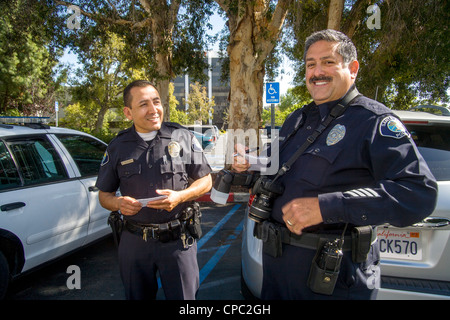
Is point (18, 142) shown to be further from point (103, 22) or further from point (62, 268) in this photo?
point (103, 22)

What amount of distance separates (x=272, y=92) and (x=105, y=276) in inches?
246

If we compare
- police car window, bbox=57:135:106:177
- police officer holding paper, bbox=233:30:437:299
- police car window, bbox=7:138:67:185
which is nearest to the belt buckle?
police officer holding paper, bbox=233:30:437:299

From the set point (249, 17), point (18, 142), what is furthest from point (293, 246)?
point (249, 17)

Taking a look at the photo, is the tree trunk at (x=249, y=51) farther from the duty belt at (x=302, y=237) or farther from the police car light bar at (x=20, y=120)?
the duty belt at (x=302, y=237)

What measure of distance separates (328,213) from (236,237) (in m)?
3.35

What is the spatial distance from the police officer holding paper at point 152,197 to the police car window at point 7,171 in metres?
1.21

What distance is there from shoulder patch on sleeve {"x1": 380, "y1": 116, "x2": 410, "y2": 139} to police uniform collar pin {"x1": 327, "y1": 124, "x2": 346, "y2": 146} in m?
0.16

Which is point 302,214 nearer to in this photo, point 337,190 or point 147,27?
point 337,190

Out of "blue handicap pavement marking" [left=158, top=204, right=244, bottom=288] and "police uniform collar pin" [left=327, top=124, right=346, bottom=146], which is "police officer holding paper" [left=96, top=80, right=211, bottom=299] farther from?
"blue handicap pavement marking" [left=158, top=204, right=244, bottom=288]

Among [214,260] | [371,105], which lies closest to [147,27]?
[214,260]

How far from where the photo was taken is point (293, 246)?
1473 mm

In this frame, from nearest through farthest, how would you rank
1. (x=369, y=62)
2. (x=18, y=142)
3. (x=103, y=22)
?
(x=18, y=142), (x=103, y=22), (x=369, y=62)

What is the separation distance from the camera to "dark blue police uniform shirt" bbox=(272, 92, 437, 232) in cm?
118
